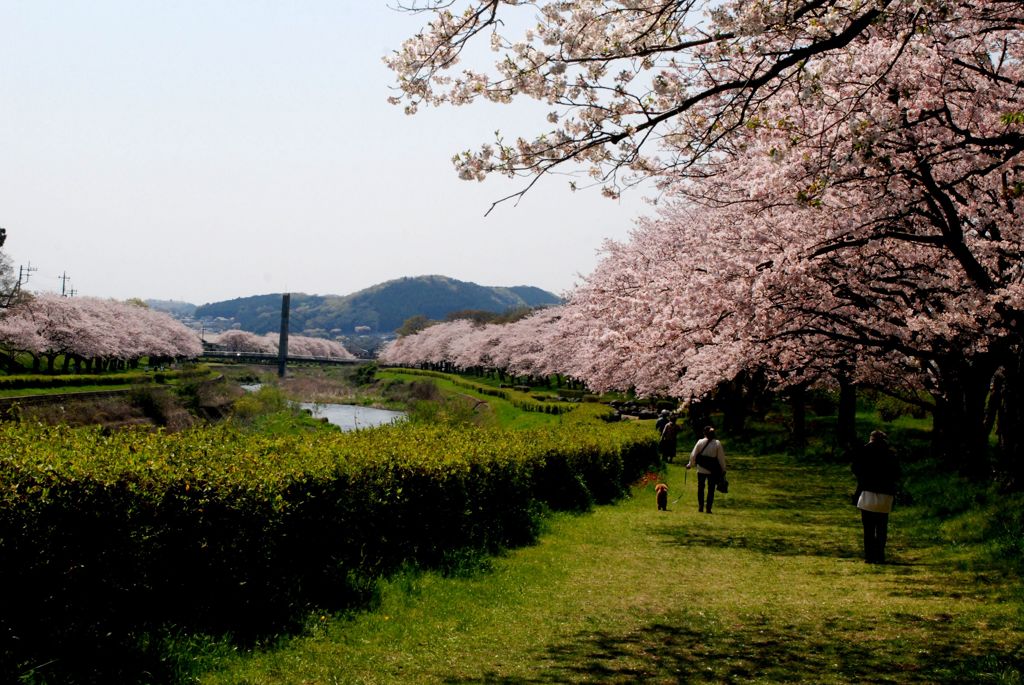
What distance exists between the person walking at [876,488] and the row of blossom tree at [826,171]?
3269 millimetres

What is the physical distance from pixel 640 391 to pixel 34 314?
5630cm

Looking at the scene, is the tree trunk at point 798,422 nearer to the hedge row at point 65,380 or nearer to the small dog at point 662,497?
the small dog at point 662,497

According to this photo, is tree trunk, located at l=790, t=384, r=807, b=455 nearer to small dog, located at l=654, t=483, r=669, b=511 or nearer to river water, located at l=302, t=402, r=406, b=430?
small dog, located at l=654, t=483, r=669, b=511

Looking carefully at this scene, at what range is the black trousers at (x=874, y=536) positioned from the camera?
39.2 ft

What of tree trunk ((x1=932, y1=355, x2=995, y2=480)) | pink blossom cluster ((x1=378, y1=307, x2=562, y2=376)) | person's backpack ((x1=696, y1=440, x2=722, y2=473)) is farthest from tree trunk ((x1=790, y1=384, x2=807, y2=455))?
pink blossom cluster ((x1=378, y1=307, x2=562, y2=376))

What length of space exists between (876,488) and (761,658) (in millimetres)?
5678

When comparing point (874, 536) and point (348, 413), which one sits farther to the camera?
point (348, 413)

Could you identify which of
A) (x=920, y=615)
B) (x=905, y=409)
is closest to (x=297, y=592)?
(x=920, y=615)

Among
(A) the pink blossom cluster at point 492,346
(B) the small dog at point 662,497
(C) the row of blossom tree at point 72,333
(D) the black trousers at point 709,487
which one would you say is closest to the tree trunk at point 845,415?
(D) the black trousers at point 709,487

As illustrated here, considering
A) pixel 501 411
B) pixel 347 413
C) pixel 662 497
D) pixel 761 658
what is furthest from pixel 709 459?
pixel 347 413

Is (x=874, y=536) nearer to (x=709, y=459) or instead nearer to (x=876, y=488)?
(x=876, y=488)

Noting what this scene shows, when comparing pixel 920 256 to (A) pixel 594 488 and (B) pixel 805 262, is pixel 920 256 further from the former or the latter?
(A) pixel 594 488

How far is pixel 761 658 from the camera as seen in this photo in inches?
279

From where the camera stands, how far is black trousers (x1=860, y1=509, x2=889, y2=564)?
1195cm
